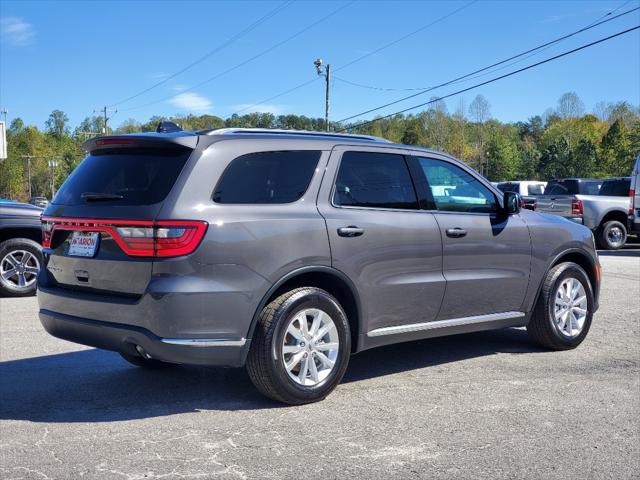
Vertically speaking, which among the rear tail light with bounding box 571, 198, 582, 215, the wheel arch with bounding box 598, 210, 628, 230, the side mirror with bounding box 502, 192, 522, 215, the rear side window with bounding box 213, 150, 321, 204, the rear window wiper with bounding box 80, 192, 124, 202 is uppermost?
the rear side window with bounding box 213, 150, 321, 204

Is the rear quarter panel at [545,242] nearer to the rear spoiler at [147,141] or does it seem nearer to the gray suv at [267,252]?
the gray suv at [267,252]

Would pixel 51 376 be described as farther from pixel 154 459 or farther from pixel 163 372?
pixel 154 459

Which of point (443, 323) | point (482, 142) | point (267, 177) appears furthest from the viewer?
point (482, 142)

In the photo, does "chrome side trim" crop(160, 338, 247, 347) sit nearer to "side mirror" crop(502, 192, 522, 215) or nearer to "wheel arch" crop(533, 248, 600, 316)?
"side mirror" crop(502, 192, 522, 215)

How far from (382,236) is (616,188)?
620 inches

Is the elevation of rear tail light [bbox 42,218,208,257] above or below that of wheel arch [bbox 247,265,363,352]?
above

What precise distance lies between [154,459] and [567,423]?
247 centimetres

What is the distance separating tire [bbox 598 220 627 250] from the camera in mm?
18172

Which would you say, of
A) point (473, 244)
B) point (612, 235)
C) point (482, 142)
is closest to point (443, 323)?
point (473, 244)

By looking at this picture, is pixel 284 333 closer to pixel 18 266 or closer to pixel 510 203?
pixel 510 203

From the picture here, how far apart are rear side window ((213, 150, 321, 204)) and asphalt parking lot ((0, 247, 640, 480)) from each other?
1.38 meters

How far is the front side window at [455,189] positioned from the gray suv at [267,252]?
15 mm

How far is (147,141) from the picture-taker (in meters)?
4.48

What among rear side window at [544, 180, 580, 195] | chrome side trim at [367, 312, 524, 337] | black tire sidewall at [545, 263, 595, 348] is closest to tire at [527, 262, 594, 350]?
black tire sidewall at [545, 263, 595, 348]
